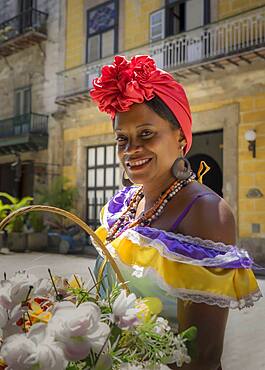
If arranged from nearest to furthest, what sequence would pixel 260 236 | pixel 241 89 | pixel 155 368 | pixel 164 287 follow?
pixel 155 368, pixel 164 287, pixel 260 236, pixel 241 89

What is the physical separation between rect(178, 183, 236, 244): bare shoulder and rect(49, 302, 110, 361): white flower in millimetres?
438

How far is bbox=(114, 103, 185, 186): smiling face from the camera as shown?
1144 mm

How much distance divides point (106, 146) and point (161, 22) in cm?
316

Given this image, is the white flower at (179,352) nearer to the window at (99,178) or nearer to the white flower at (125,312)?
the white flower at (125,312)

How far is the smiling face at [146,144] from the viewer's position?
45.0 inches

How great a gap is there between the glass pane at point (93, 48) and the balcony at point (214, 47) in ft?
4.37

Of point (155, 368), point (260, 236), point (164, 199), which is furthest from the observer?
point (260, 236)

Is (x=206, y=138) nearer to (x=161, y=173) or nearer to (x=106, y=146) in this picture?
(x=106, y=146)

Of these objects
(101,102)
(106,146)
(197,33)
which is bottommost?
(101,102)

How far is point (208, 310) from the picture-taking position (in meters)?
0.96

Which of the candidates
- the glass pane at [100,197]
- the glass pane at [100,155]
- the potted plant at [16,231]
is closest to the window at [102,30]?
the glass pane at [100,155]

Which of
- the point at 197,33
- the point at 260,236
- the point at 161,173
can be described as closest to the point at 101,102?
the point at 161,173

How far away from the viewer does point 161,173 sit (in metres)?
1.21

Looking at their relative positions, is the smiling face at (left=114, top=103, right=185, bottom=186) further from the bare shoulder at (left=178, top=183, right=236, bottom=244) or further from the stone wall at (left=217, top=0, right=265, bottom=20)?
the stone wall at (left=217, top=0, right=265, bottom=20)
